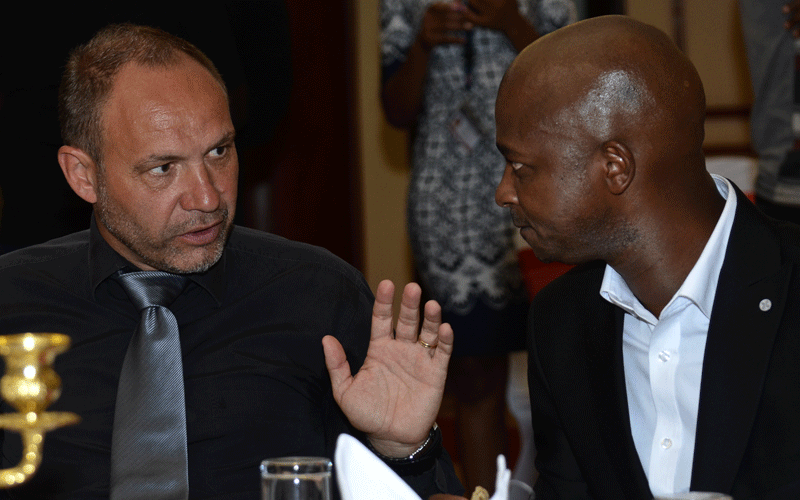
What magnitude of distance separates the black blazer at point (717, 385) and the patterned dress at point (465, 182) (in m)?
1.20

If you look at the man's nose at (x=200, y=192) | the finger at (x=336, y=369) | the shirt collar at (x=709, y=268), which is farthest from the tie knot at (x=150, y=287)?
the shirt collar at (x=709, y=268)

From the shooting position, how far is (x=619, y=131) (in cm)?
154

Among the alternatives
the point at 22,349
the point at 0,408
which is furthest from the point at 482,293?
the point at 22,349

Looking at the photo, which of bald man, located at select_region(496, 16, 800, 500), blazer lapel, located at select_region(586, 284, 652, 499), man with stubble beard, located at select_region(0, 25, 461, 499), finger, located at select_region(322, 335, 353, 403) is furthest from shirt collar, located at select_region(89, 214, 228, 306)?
blazer lapel, located at select_region(586, 284, 652, 499)

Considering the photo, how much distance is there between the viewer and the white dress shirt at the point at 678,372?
154 cm

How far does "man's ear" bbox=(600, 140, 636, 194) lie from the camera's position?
1.54 m

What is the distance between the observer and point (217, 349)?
1.76m

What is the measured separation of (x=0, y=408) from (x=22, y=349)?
1.05 meters

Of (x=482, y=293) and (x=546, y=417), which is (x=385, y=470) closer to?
(x=546, y=417)

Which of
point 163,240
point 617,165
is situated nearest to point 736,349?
point 617,165

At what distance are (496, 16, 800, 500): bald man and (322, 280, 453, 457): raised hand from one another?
31 centimetres

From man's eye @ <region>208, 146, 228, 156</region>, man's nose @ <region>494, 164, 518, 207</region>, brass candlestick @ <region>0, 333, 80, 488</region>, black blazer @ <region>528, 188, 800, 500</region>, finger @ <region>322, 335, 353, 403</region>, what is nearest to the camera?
brass candlestick @ <region>0, 333, 80, 488</region>

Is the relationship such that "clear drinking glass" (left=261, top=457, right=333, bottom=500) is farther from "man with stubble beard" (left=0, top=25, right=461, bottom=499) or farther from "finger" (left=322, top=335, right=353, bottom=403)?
"man with stubble beard" (left=0, top=25, right=461, bottom=499)

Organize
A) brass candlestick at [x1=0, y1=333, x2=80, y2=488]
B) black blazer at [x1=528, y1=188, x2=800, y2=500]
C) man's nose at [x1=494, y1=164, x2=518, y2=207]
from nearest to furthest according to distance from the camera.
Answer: brass candlestick at [x1=0, y1=333, x2=80, y2=488] → black blazer at [x1=528, y1=188, x2=800, y2=500] → man's nose at [x1=494, y1=164, x2=518, y2=207]
